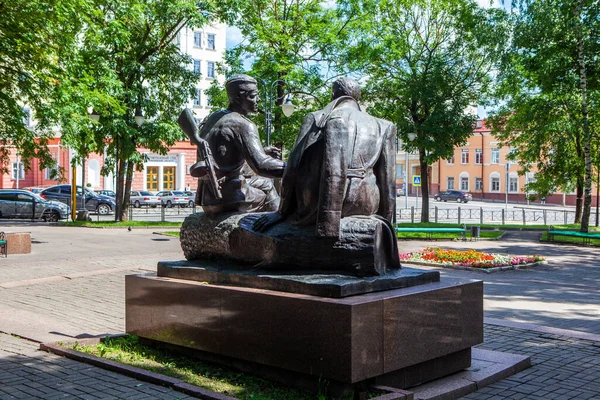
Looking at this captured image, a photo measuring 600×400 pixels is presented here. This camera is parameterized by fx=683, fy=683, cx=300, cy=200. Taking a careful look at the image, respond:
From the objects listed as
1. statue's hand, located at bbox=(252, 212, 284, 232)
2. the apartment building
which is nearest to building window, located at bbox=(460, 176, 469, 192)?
the apartment building

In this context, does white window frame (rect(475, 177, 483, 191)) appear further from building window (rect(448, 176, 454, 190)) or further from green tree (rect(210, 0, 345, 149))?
green tree (rect(210, 0, 345, 149))

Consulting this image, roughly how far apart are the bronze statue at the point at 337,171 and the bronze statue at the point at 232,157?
0.68m

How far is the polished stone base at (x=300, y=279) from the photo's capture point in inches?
211

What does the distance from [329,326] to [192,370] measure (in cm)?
169

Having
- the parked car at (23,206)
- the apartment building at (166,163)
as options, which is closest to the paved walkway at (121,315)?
the parked car at (23,206)

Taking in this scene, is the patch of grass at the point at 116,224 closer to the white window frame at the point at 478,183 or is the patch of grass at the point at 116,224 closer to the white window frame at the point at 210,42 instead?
the white window frame at the point at 210,42

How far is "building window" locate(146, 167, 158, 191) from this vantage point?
207ft

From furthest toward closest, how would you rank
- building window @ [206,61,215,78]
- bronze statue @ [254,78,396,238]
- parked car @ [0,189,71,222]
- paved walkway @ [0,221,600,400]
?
building window @ [206,61,215,78] → parked car @ [0,189,71,222] → paved walkway @ [0,221,600,400] → bronze statue @ [254,78,396,238]

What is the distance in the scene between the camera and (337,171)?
5.58m

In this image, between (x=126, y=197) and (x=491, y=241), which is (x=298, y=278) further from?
(x=126, y=197)

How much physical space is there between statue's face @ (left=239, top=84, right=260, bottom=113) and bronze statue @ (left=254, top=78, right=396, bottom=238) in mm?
1337

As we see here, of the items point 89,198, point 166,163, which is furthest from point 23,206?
point 166,163

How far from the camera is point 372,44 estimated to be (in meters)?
31.8

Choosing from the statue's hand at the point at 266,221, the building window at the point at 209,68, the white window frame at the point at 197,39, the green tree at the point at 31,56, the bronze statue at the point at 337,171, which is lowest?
the statue's hand at the point at 266,221
